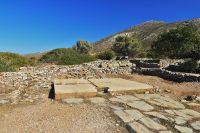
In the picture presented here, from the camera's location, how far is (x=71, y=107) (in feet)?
16.8

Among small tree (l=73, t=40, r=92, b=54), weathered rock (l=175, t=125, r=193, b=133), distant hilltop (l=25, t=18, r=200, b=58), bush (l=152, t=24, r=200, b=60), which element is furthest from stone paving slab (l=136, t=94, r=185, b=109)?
distant hilltop (l=25, t=18, r=200, b=58)

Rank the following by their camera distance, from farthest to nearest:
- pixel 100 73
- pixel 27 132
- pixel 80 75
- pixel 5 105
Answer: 1. pixel 100 73
2. pixel 80 75
3. pixel 5 105
4. pixel 27 132

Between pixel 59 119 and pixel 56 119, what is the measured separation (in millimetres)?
55

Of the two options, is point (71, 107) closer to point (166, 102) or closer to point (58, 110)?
point (58, 110)

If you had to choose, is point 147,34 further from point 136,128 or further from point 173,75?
point 136,128

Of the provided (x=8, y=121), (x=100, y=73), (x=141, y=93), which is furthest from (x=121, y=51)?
(x=8, y=121)

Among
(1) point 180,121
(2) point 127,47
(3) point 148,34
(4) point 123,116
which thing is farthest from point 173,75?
(3) point 148,34

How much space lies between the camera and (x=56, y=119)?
Result: 14.4ft

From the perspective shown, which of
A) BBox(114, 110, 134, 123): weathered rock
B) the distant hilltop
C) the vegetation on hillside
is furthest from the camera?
the distant hilltop

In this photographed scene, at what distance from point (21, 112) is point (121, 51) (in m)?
39.9

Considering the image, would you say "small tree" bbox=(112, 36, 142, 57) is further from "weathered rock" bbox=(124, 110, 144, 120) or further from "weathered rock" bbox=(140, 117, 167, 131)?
"weathered rock" bbox=(140, 117, 167, 131)

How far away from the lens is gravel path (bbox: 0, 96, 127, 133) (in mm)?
3912

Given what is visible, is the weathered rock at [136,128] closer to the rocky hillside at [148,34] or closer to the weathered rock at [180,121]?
the weathered rock at [180,121]

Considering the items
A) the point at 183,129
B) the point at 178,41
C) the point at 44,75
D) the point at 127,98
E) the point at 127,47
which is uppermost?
the point at 127,47
